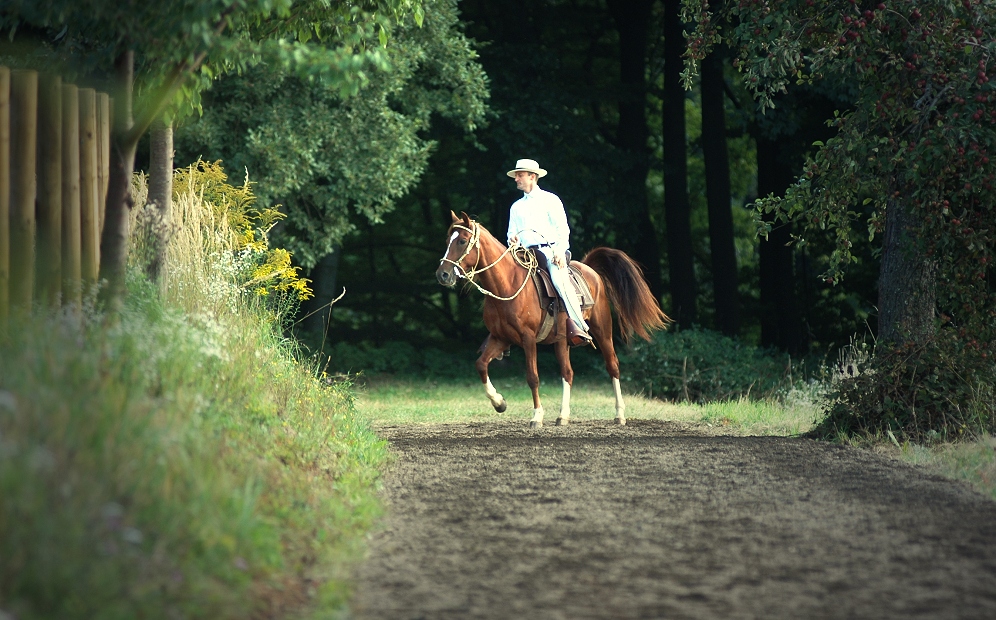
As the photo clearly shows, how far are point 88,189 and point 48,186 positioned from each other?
519mm

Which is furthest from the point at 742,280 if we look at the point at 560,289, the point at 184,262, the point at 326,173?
the point at 184,262

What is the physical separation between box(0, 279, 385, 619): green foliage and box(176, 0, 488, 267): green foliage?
10.1 metres

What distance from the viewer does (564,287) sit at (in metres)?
12.9

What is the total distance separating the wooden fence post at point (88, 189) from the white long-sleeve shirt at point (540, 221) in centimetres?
568

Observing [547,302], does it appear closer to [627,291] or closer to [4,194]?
[627,291]

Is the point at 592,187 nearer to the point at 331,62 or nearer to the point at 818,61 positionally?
the point at 818,61

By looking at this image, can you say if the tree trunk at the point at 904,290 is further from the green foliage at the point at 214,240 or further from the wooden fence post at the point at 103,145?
the wooden fence post at the point at 103,145

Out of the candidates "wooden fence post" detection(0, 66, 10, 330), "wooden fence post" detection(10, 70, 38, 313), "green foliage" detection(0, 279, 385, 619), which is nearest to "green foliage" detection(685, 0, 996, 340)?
"green foliage" detection(0, 279, 385, 619)

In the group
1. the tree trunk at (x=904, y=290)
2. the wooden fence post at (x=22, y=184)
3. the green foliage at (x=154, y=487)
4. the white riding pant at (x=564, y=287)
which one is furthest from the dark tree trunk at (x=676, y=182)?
the wooden fence post at (x=22, y=184)

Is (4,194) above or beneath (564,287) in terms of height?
above

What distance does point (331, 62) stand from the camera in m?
7.25

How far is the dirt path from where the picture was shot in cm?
504

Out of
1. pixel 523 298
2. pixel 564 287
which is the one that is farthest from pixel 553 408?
pixel 523 298

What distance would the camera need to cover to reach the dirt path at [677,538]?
5.04 metres
